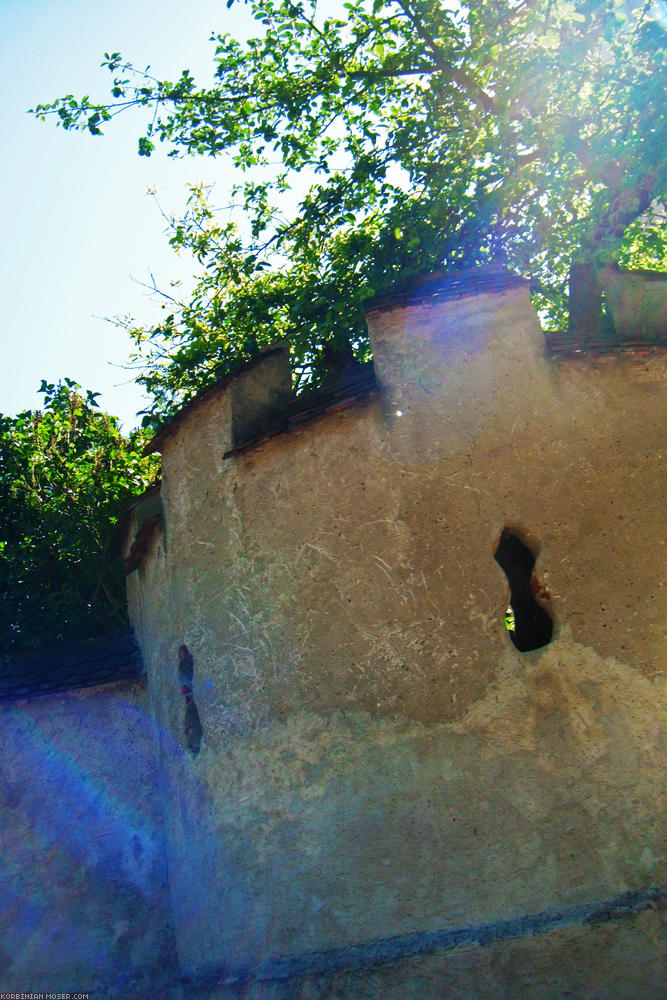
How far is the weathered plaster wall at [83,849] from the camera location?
7547 mm

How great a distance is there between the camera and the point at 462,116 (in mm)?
10312

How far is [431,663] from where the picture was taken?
19.6ft

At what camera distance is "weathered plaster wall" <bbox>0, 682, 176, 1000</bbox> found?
7.55 m

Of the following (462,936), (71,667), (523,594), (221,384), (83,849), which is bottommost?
(462,936)

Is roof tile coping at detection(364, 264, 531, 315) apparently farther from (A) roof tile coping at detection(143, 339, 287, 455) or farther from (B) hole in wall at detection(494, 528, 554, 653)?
(B) hole in wall at detection(494, 528, 554, 653)

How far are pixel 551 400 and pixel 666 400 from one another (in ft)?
2.61

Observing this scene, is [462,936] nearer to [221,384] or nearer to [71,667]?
[221,384]

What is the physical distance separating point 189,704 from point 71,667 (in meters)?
1.91

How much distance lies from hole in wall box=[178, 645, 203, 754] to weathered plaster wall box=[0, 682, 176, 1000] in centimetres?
112

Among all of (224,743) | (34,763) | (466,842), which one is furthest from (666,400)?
(34,763)

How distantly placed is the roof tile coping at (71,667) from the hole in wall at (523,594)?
3520 mm

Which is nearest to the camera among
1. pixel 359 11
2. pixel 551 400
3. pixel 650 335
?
pixel 551 400

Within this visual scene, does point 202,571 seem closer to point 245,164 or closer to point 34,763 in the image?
point 34,763

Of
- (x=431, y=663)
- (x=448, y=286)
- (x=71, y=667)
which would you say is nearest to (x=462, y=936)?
(x=431, y=663)
